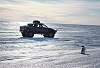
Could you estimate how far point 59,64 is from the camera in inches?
441

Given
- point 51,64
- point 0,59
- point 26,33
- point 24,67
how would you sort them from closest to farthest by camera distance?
point 24,67
point 51,64
point 0,59
point 26,33

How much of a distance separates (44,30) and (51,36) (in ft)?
4.30

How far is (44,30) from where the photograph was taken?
28266 millimetres

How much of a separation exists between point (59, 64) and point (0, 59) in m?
3.16

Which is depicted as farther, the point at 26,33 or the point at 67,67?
the point at 26,33

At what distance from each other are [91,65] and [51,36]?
17737 mm

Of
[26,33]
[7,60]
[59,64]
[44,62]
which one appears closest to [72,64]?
[59,64]

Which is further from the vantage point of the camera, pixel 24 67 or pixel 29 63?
pixel 29 63

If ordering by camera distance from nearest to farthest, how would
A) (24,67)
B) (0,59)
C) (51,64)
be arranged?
(24,67)
(51,64)
(0,59)

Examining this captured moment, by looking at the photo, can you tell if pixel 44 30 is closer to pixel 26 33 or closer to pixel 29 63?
pixel 26 33

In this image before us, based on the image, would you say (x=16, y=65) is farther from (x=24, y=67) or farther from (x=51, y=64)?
(x=51, y=64)

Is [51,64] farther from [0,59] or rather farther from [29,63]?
[0,59]

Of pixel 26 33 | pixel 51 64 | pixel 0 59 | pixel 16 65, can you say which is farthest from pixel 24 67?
pixel 26 33

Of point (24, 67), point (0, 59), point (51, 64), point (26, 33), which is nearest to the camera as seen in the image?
point (24, 67)
